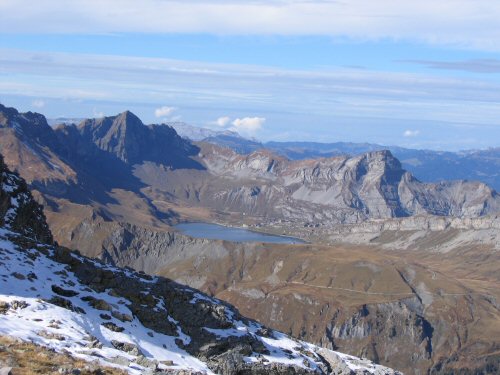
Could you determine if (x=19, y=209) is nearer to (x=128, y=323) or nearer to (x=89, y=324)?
(x=128, y=323)

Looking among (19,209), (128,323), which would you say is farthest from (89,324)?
(19,209)

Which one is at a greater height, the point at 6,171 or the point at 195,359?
the point at 6,171

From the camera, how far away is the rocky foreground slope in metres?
47.9

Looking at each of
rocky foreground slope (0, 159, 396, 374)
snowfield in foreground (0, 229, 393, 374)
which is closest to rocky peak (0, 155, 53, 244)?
rocky foreground slope (0, 159, 396, 374)

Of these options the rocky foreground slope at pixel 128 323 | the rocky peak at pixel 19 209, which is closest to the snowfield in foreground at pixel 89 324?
the rocky foreground slope at pixel 128 323

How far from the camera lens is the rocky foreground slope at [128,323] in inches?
1886

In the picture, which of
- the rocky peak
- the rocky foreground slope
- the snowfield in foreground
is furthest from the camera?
the rocky peak

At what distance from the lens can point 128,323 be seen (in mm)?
58562

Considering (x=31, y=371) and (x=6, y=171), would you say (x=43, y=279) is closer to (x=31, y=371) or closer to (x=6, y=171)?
(x=31, y=371)

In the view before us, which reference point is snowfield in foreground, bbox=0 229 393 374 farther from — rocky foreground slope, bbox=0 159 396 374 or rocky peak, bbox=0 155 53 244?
rocky peak, bbox=0 155 53 244

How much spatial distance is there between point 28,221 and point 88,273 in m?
24.0

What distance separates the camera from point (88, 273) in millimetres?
70000

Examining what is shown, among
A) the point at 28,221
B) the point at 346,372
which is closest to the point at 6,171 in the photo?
the point at 28,221

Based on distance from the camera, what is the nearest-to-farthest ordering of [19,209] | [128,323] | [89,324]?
[89,324] < [128,323] < [19,209]
